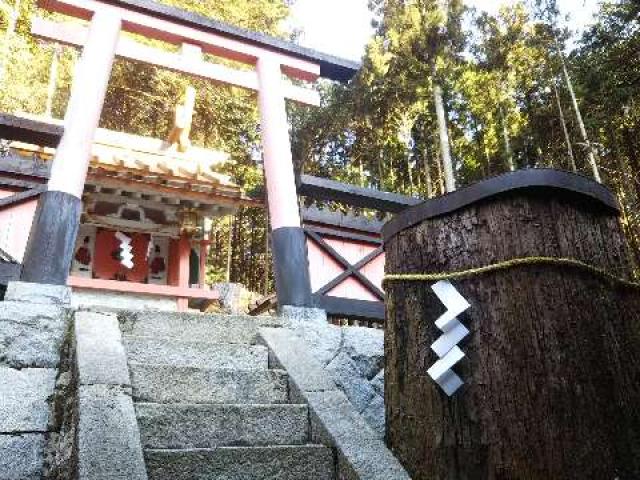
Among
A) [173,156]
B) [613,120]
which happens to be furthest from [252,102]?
[613,120]

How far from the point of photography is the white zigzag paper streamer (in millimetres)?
1886


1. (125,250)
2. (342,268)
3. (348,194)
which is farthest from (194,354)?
(125,250)

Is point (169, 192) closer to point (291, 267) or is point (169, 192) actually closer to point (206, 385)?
point (291, 267)

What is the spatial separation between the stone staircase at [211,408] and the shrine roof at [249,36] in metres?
3.57

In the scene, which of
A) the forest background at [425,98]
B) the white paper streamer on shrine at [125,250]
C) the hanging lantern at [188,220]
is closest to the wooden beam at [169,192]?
the hanging lantern at [188,220]

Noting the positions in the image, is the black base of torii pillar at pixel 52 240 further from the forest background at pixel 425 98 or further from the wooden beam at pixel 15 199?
the forest background at pixel 425 98

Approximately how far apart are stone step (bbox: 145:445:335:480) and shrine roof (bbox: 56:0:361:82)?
4.66 meters

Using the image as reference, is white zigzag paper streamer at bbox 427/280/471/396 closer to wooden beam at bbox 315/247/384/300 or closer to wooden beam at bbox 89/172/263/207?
wooden beam at bbox 315/247/384/300

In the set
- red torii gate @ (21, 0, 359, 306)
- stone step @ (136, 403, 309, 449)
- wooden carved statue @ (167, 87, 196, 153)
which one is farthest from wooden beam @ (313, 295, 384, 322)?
wooden carved statue @ (167, 87, 196, 153)

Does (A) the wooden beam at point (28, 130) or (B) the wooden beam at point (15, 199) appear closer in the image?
(A) the wooden beam at point (28, 130)

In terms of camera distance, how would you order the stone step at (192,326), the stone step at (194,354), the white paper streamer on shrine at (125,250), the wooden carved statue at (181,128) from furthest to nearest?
the wooden carved statue at (181,128), the white paper streamer on shrine at (125,250), the stone step at (192,326), the stone step at (194,354)

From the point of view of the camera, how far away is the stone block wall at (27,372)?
8.11 ft

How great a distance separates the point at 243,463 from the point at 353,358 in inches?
60.8

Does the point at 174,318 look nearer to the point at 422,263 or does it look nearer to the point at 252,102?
the point at 422,263
